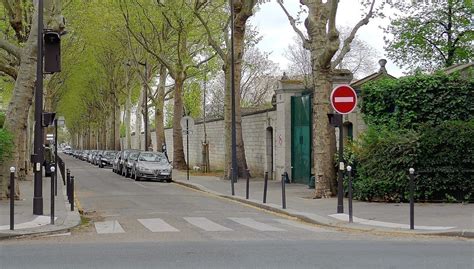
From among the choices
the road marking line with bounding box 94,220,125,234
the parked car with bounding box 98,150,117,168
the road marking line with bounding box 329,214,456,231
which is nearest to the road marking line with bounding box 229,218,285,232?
the road marking line with bounding box 329,214,456,231

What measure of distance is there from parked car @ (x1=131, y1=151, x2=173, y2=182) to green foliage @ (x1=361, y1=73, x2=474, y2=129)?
604 inches

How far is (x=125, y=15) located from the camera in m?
36.9

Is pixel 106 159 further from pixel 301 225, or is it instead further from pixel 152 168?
pixel 301 225

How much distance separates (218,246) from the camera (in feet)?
35.7

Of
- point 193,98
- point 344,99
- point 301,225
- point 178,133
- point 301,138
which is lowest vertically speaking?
point 301,225

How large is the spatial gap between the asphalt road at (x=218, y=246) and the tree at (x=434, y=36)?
90.3 ft

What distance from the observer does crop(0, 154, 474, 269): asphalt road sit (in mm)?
9273

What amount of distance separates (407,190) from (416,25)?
2523 centimetres

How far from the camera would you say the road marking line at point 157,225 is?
13289 millimetres

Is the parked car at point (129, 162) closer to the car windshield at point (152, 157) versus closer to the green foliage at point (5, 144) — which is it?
the car windshield at point (152, 157)

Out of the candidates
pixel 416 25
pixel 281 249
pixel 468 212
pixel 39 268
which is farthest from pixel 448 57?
pixel 39 268

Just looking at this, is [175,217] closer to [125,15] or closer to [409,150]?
[409,150]

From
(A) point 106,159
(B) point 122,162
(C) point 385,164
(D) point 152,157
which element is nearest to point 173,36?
(B) point 122,162

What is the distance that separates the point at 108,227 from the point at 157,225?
3.50 ft
